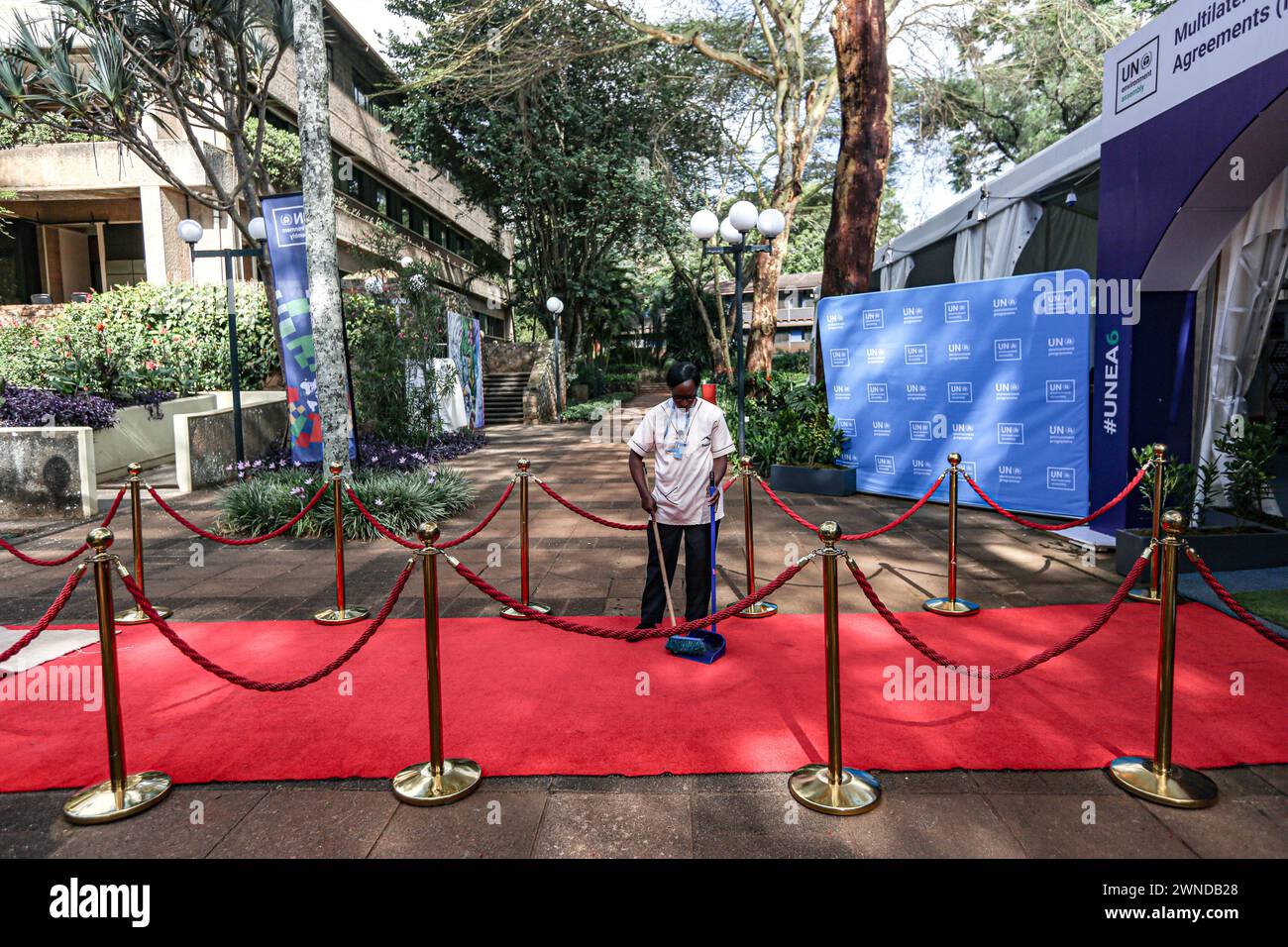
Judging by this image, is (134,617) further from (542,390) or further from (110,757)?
(542,390)

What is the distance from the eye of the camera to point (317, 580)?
22.8ft

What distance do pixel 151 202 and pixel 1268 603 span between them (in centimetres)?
2449

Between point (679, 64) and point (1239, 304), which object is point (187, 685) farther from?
point (679, 64)

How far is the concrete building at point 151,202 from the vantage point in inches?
830

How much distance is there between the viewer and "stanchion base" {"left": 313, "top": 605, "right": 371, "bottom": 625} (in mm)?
5750

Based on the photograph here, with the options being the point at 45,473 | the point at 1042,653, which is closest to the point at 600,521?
the point at 1042,653

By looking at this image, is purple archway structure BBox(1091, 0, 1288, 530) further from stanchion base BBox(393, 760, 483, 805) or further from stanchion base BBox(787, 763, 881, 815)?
stanchion base BBox(393, 760, 483, 805)

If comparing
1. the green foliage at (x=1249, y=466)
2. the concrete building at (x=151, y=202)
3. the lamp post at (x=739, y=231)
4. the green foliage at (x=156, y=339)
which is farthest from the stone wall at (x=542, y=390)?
the green foliage at (x=1249, y=466)

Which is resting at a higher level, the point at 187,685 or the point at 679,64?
the point at 679,64

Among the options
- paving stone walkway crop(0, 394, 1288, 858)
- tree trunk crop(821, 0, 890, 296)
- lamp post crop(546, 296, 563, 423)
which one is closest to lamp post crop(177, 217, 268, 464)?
tree trunk crop(821, 0, 890, 296)

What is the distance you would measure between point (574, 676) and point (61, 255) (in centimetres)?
2878

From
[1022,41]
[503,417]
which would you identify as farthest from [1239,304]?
[503,417]

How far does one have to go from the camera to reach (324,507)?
338 inches
